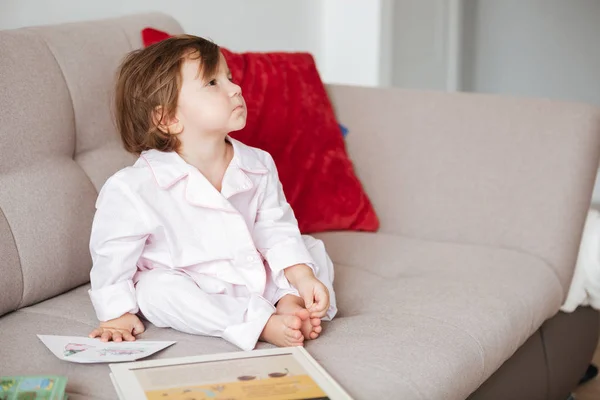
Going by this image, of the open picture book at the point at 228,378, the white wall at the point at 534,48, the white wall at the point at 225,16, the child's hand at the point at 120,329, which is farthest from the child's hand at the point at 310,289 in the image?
the white wall at the point at 534,48

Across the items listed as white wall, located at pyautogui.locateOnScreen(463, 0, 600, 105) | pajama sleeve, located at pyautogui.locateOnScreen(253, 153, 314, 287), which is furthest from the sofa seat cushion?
white wall, located at pyautogui.locateOnScreen(463, 0, 600, 105)

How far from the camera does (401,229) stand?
2188mm

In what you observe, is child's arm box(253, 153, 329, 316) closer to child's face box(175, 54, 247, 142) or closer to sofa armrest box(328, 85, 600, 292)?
child's face box(175, 54, 247, 142)

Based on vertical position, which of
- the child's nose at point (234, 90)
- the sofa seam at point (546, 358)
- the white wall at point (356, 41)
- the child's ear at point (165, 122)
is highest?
the child's nose at point (234, 90)

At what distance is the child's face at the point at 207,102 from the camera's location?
1.64m

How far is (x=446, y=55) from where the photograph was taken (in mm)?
3949

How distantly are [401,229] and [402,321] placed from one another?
61cm

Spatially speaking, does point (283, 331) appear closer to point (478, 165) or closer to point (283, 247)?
point (283, 247)

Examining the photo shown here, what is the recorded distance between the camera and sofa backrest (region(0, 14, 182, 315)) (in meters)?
1.62

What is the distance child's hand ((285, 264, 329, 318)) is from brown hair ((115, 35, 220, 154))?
0.33m

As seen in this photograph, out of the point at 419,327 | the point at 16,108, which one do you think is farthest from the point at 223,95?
the point at 419,327

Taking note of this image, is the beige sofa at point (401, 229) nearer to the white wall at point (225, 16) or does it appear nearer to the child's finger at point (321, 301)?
the child's finger at point (321, 301)

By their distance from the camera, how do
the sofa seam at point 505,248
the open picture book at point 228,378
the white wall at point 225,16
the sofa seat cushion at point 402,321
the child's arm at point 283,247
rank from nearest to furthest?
the open picture book at point 228,378 → the sofa seat cushion at point 402,321 → the child's arm at point 283,247 → the sofa seam at point 505,248 → the white wall at point 225,16

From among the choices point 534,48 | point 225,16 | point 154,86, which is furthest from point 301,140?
point 534,48
